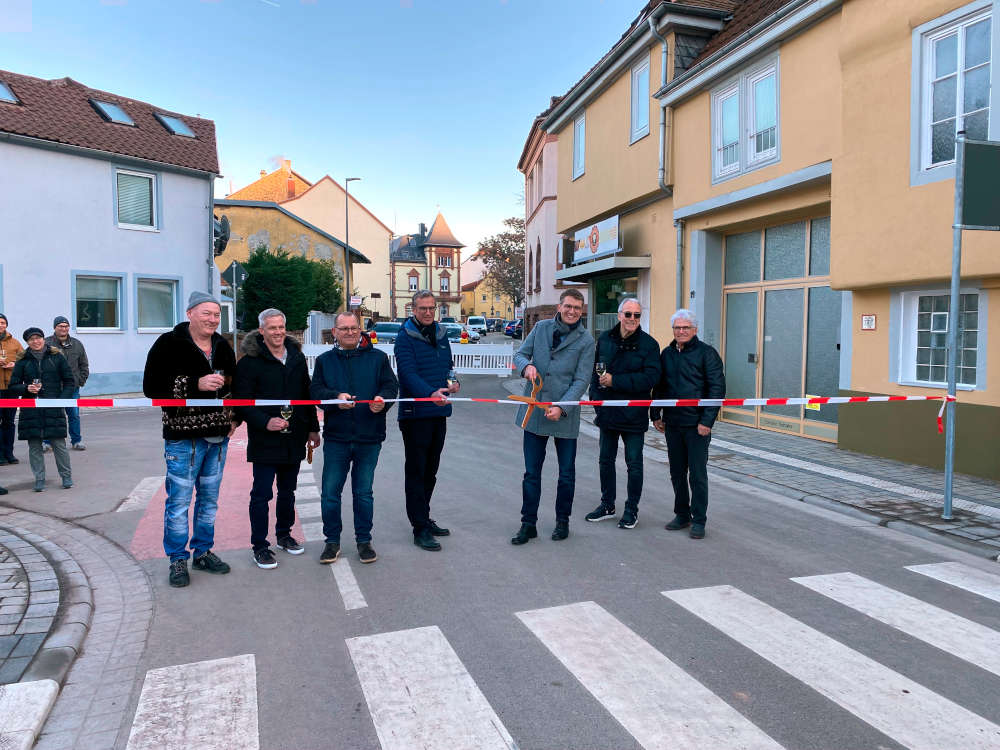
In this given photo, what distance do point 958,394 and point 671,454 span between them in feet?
15.3

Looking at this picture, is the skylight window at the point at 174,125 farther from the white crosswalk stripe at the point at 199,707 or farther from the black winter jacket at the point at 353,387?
the white crosswalk stripe at the point at 199,707

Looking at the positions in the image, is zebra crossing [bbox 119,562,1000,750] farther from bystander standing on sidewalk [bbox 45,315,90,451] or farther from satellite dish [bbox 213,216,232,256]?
satellite dish [bbox 213,216,232,256]

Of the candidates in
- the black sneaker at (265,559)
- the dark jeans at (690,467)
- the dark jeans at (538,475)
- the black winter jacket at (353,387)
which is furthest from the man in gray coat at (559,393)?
the black sneaker at (265,559)

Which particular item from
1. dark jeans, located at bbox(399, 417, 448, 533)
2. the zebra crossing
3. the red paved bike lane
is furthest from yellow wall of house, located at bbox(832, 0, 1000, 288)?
the red paved bike lane

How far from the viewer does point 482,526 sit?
6.59 m

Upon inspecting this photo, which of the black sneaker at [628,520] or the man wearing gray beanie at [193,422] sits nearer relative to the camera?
the man wearing gray beanie at [193,422]

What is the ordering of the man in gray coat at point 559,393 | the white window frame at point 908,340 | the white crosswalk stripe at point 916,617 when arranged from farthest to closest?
the white window frame at point 908,340 < the man in gray coat at point 559,393 < the white crosswalk stripe at point 916,617

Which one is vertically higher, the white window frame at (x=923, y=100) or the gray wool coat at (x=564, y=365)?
the white window frame at (x=923, y=100)

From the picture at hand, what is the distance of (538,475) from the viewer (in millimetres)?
6125

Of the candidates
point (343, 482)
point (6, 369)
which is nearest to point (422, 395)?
point (343, 482)

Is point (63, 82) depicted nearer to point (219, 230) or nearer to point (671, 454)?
point (219, 230)

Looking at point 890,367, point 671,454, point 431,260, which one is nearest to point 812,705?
point 671,454

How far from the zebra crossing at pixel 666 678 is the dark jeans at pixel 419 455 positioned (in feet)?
5.54

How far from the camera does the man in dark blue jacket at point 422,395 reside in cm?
581
